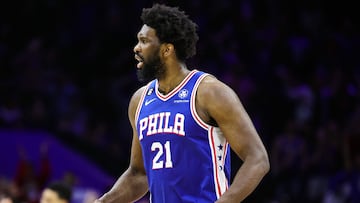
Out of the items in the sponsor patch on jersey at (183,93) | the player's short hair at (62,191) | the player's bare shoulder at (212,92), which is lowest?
the player's short hair at (62,191)

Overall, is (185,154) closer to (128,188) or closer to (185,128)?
(185,128)

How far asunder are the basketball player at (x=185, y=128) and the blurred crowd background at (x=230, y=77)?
5209 mm

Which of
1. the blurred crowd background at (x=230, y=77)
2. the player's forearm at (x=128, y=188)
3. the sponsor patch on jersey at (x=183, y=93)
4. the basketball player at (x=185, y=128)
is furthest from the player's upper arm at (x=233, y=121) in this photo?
the blurred crowd background at (x=230, y=77)

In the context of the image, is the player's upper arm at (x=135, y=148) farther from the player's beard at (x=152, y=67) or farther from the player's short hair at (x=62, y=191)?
the player's short hair at (x=62, y=191)

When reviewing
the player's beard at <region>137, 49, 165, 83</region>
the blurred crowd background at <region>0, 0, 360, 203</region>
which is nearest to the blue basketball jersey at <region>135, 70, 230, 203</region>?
the player's beard at <region>137, 49, 165, 83</region>

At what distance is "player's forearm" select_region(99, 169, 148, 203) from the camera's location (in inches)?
182

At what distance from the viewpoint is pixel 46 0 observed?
45.8ft

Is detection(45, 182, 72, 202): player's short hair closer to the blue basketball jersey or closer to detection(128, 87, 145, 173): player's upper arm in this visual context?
detection(128, 87, 145, 173): player's upper arm

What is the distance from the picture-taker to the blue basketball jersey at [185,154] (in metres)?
4.23

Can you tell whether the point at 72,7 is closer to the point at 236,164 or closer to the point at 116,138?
the point at 116,138

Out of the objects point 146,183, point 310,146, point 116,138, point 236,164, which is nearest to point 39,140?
point 116,138

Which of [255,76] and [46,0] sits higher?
[46,0]

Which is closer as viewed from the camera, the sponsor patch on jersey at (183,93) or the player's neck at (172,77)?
the sponsor patch on jersey at (183,93)

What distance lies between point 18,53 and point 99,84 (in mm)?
1393
